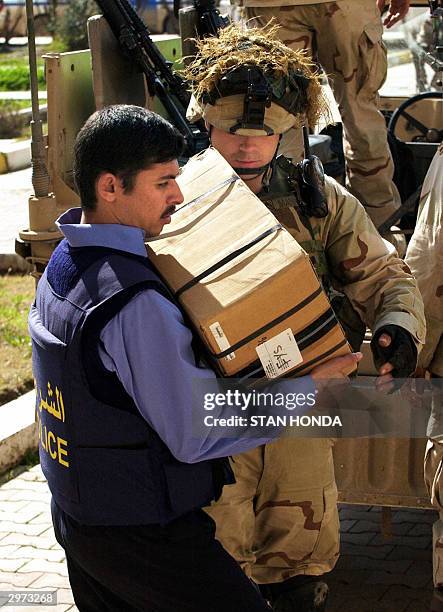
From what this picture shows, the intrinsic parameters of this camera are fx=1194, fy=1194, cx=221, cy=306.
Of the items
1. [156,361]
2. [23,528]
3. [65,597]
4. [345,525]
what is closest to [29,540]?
[23,528]

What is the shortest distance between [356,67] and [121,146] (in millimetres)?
2735

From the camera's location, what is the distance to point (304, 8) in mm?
4973

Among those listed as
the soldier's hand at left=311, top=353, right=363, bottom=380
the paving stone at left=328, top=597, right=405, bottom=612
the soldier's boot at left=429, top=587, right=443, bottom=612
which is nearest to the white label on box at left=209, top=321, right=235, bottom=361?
the soldier's hand at left=311, top=353, right=363, bottom=380

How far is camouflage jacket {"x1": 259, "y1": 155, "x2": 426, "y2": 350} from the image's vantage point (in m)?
3.22

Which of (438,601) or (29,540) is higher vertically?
(438,601)

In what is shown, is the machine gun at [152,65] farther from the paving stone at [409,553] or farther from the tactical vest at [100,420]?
the tactical vest at [100,420]

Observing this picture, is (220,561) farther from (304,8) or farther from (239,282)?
(304,8)

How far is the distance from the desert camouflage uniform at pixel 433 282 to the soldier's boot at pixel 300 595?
0.40 m

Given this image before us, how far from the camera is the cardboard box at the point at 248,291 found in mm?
2568

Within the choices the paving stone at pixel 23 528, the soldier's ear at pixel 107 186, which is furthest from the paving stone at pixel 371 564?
the soldier's ear at pixel 107 186

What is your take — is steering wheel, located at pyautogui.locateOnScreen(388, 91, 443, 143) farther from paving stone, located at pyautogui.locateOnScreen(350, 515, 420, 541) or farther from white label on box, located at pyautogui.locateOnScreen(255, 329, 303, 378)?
white label on box, located at pyautogui.locateOnScreen(255, 329, 303, 378)

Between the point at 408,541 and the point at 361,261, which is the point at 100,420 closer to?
the point at 361,261

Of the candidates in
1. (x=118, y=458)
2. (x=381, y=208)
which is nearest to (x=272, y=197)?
(x=118, y=458)

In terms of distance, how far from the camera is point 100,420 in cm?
256
